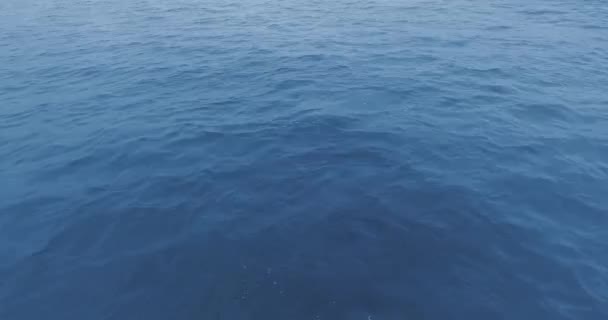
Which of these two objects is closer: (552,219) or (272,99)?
(552,219)

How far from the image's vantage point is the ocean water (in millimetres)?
15500

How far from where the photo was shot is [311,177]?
847 inches

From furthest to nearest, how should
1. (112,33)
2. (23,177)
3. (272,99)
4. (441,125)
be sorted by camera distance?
(112,33)
(272,99)
(441,125)
(23,177)

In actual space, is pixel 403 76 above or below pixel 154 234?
above

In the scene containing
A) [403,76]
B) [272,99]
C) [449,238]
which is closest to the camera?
[449,238]

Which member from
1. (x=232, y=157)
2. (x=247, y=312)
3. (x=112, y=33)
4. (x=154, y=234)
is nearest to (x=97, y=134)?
(x=232, y=157)

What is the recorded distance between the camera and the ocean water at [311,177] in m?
15.5

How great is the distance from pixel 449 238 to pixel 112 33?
40579mm

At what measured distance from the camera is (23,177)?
73.0ft

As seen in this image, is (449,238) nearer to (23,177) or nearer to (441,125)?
(441,125)

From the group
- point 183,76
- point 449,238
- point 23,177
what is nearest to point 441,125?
point 449,238

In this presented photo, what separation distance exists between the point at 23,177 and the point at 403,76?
2516cm

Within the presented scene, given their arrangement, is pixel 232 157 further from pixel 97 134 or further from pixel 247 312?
pixel 247 312

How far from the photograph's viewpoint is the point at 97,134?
25.8m
